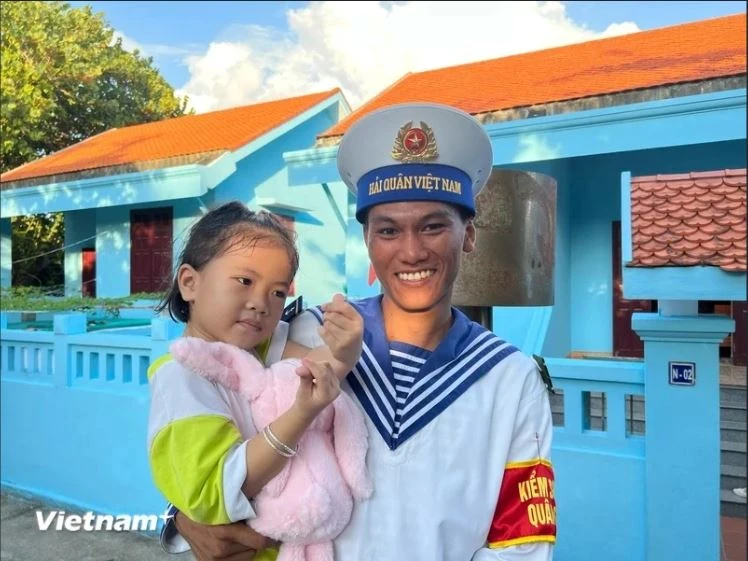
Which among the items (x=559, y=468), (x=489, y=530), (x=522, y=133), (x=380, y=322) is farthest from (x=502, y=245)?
(x=522, y=133)

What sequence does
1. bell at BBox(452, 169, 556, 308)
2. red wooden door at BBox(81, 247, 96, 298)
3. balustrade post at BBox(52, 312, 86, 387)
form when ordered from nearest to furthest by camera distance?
bell at BBox(452, 169, 556, 308)
balustrade post at BBox(52, 312, 86, 387)
red wooden door at BBox(81, 247, 96, 298)

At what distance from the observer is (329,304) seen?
1222 millimetres

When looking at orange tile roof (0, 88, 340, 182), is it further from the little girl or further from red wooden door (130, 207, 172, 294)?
the little girl

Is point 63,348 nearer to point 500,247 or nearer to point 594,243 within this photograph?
point 500,247

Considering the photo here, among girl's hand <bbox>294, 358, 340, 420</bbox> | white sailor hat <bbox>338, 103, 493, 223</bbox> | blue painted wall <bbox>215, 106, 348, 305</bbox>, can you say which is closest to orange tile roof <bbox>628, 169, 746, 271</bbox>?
white sailor hat <bbox>338, 103, 493, 223</bbox>

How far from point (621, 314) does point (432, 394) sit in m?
6.81

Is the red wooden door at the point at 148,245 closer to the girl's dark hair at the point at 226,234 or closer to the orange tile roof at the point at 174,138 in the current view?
the orange tile roof at the point at 174,138

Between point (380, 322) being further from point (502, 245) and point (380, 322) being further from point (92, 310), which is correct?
point (92, 310)

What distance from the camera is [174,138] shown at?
35.0ft

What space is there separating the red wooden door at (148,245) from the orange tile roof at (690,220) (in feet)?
24.0

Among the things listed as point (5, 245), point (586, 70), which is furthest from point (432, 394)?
point (5, 245)

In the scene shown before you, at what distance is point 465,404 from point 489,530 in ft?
0.88

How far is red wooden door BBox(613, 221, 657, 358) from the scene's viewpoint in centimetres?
749

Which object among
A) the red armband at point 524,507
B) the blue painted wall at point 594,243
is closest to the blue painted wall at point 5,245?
the blue painted wall at point 594,243
